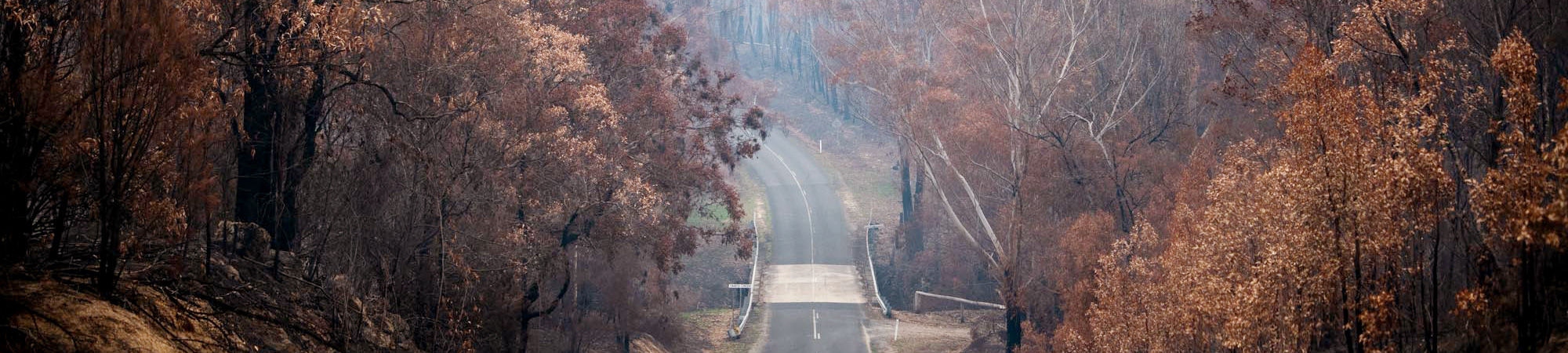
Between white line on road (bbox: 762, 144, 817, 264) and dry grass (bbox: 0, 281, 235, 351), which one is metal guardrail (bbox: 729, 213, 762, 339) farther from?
dry grass (bbox: 0, 281, 235, 351)

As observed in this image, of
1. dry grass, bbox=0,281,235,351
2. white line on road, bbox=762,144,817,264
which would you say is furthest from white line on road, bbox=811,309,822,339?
dry grass, bbox=0,281,235,351

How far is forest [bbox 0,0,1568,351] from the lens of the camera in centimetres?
994

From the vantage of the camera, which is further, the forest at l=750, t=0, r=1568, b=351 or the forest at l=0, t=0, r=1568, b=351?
the forest at l=750, t=0, r=1568, b=351

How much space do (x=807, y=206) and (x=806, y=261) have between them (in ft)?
29.2

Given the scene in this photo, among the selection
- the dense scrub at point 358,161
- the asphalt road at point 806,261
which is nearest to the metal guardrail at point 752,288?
the asphalt road at point 806,261

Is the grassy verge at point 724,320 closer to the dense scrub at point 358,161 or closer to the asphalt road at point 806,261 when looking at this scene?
the asphalt road at point 806,261

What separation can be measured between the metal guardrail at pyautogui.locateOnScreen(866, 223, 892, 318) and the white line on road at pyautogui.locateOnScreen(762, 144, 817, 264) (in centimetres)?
249

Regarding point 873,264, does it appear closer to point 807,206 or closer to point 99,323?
point 807,206

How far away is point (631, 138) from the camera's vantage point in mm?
28031

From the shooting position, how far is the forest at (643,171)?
391 inches

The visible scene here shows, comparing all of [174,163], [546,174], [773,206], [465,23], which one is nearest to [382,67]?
[465,23]

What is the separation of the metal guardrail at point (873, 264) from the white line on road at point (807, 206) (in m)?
2.49

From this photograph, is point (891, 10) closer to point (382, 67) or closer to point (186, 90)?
point (382, 67)

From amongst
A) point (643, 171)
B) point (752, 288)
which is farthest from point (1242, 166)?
point (752, 288)
